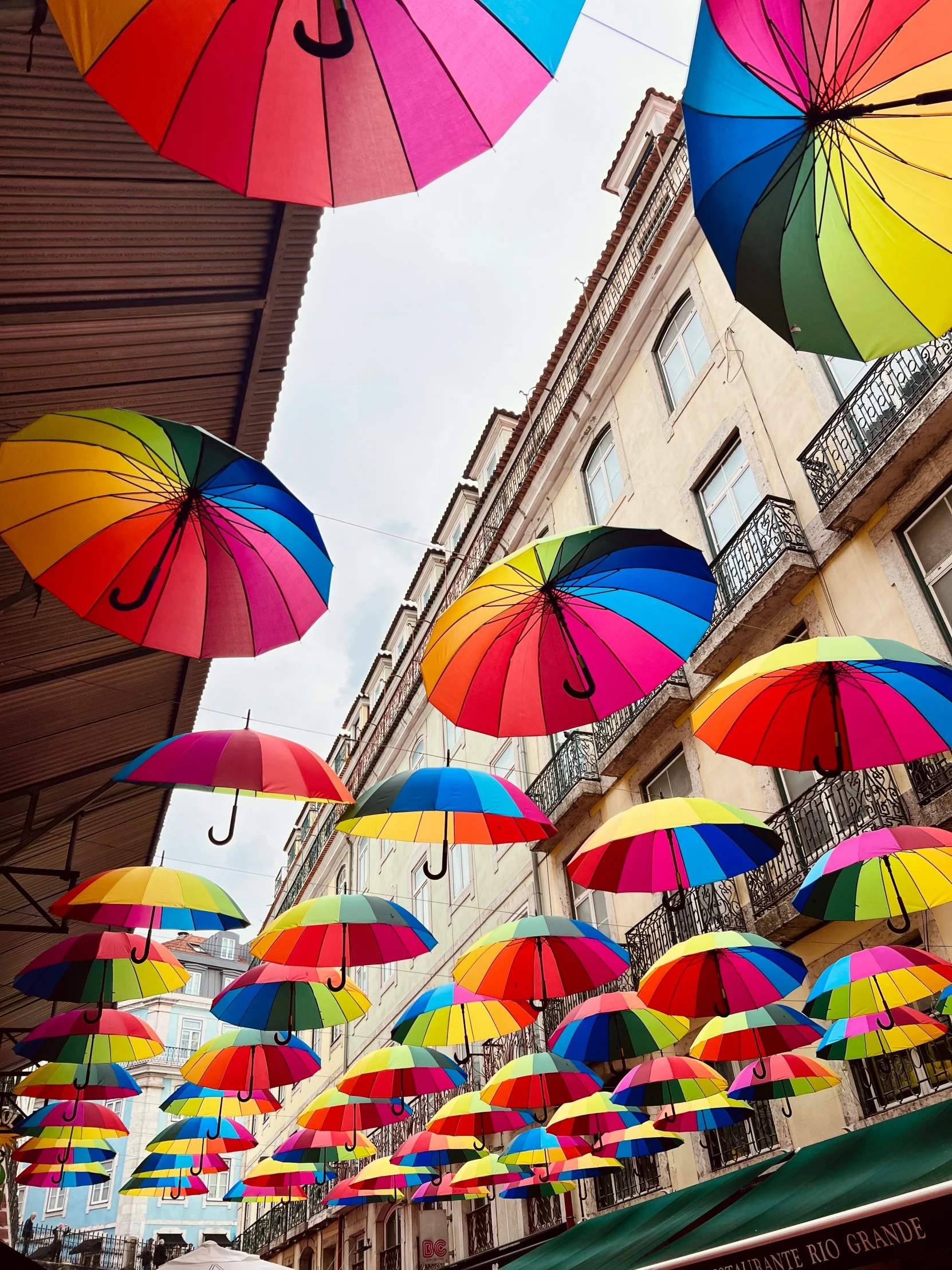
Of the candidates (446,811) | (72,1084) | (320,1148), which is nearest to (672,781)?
(446,811)

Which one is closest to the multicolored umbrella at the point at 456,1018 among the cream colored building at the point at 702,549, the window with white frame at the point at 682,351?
the cream colored building at the point at 702,549

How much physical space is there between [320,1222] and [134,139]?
Result: 29301 millimetres

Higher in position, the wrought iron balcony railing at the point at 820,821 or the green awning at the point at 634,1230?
the wrought iron balcony railing at the point at 820,821

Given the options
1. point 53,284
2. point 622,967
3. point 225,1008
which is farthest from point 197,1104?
point 53,284

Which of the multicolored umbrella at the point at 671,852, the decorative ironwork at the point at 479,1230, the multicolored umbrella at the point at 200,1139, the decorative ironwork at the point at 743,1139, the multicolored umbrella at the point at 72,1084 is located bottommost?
the decorative ironwork at the point at 479,1230

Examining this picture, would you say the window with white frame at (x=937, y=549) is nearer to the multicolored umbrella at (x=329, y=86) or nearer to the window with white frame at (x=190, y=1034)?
the multicolored umbrella at (x=329, y=86)

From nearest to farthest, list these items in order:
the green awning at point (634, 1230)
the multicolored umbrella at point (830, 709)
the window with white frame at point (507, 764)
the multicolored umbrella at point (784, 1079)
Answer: the multicolored umbrella at point (830, 709) → the green awning at point (634, 1230) → the multicolored umbrella at point (784, 1079) → the window with white frame at point (507, 764)

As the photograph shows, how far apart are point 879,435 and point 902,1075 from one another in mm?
6806

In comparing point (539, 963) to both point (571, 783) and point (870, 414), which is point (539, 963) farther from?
point (870, 414)

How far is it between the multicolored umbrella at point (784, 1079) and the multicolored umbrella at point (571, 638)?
5.44m

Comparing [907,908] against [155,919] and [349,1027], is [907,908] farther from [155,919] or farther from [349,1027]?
[349,1027]

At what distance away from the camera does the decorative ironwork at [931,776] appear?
8.76m

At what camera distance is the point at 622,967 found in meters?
9.17

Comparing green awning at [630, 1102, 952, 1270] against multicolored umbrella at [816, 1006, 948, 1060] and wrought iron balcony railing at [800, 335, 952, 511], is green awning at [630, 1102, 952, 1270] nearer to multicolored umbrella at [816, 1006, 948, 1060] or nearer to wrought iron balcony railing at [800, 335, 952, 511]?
multicolored umbrella at [816, 1006, 948, 1060]
